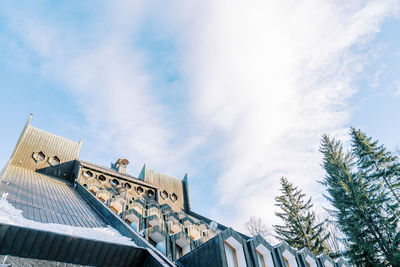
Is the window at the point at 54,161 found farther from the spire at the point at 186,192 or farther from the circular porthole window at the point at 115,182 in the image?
→ the spire at the point at 186,192

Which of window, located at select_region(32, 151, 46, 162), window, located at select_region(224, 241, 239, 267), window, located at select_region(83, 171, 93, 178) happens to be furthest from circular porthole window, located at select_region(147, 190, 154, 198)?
window, located at select_region(224, 241, 239, 267)

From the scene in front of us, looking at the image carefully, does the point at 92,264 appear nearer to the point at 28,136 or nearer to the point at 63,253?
the point at 63,253

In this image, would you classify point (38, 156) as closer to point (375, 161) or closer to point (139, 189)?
point (139, 189)

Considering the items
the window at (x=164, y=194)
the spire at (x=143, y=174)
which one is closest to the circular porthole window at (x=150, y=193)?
the window at (x=164, y=194)

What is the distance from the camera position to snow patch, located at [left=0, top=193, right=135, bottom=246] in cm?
515

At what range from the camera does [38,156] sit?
16.9 meters

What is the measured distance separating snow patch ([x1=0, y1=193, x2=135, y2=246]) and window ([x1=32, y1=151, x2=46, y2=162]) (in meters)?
11.5

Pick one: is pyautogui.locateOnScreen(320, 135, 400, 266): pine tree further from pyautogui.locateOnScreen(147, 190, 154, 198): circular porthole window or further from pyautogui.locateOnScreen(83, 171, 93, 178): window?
pyautogui.locateOnScreen(83, 171, 93, 178): window

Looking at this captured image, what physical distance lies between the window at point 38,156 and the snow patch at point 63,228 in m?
11.5

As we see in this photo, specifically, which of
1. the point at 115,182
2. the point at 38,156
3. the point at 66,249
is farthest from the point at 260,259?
the point at 38,156

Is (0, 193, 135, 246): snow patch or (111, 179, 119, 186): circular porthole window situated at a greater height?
(111, 179, 119, 186): circular porthole window

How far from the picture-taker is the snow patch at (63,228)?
16.9 ft

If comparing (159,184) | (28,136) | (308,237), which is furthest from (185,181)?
(28,136)

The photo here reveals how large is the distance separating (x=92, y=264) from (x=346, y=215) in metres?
19.1
